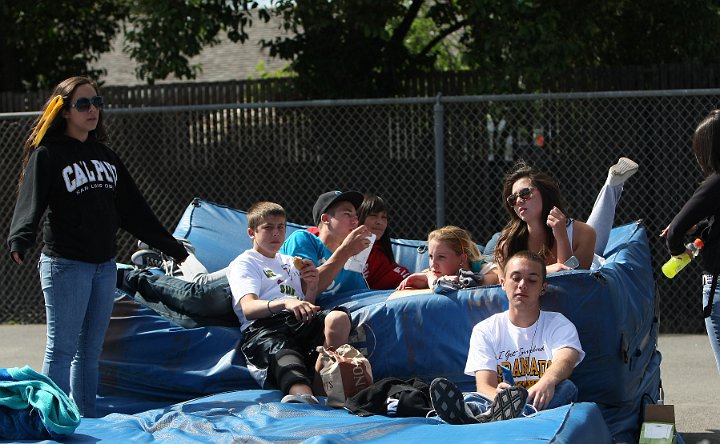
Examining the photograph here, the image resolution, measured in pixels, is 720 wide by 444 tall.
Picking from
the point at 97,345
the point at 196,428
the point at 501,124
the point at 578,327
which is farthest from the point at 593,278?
the point at 501,124

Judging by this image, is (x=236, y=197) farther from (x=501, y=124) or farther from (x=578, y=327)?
(x=578, y=327)

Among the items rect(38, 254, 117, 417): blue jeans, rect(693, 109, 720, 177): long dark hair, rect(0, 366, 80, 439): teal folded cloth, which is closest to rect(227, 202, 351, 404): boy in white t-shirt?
rect(38, 254, 117, 417): blue jeans

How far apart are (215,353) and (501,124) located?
440 centimetres

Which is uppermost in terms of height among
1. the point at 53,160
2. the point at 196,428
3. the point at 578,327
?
the point at 53,160

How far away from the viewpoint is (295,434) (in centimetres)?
448

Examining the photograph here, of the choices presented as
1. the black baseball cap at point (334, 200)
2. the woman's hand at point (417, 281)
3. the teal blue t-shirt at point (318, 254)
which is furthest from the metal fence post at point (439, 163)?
the woman's hand at point (417, 281)

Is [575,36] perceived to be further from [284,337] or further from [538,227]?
[284,337]

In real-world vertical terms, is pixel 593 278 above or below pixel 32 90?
below

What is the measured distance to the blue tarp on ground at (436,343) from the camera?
514 cm

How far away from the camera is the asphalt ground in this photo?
19.9ft

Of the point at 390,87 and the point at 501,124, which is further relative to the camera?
the point at 390,87

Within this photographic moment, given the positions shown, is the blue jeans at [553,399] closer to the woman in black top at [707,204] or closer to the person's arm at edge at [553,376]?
the person's arm at edge at [553,376]

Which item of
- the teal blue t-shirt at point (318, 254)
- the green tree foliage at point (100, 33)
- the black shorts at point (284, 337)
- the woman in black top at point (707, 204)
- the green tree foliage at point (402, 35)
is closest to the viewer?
the woman in black top at point (707, 204)

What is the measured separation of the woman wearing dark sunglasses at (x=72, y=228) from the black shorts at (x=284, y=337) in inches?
33.6
